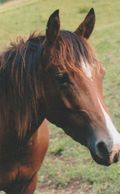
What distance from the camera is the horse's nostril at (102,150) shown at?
325 centimetres

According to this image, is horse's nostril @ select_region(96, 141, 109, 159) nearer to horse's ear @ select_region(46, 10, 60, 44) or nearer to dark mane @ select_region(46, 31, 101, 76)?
dark mane @ select_region(46, 31, 101, 76)

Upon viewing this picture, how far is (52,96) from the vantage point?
12.0 feet

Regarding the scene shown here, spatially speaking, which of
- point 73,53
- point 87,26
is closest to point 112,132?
point 73,53

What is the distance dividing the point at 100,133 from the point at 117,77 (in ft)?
24.5

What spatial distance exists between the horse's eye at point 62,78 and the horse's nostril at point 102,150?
0.51 m

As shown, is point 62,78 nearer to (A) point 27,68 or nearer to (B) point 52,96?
(B) point 52,96

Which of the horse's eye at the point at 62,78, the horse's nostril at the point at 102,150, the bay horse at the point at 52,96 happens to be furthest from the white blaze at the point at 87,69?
the horse's nostril at the point at 102,150

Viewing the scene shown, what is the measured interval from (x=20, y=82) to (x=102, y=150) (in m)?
0.84

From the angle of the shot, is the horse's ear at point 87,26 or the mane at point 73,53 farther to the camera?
the horse's ear at point 87,26

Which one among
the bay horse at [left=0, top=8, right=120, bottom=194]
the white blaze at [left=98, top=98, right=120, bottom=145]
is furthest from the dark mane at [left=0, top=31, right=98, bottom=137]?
the white blaze at [left=98, top=98, right=120, bottom=145]

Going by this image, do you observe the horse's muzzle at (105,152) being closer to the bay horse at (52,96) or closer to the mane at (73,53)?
the bay horse at (52,96)

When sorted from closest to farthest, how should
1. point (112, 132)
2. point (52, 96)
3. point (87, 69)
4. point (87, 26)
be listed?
point (112, 132), point (87, 69), point (52, 96), point (87, 26)

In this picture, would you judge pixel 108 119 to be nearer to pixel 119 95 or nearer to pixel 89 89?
pixel 89 89

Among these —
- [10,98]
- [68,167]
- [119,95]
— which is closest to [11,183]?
[10,98]
